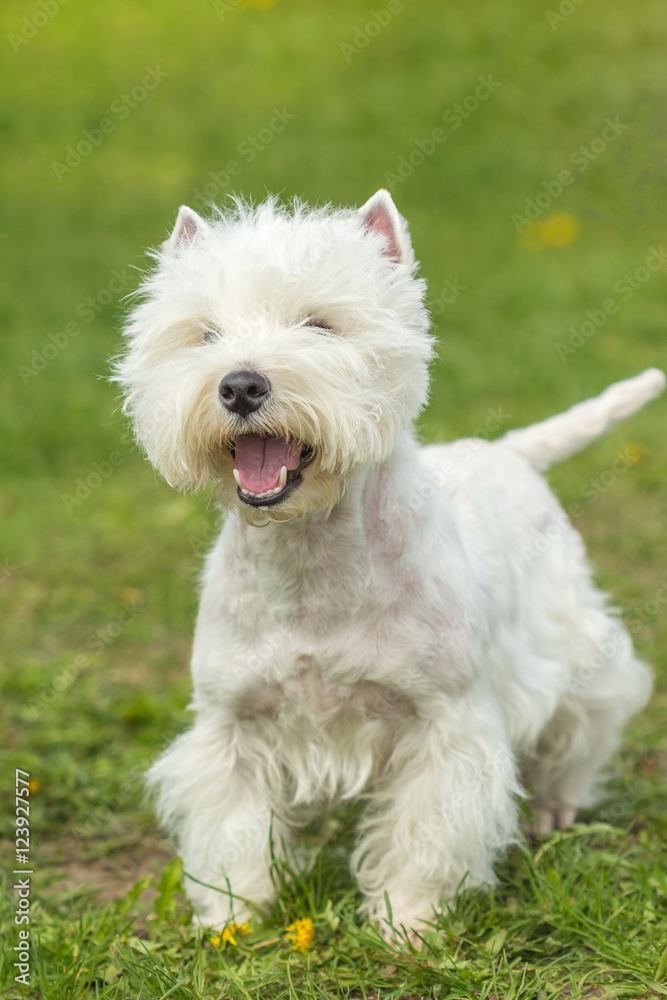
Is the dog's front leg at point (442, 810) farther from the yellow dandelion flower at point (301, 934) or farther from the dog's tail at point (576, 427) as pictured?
the dog's tail at point (576, 427)

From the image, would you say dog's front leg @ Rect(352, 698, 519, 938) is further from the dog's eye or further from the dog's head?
the dog's eye

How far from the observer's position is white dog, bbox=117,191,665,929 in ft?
9.25

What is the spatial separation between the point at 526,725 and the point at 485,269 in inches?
332

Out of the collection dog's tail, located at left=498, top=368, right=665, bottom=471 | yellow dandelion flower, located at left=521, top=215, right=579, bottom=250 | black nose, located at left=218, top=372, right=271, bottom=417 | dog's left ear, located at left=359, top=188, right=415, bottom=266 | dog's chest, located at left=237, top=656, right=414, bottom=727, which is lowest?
dog's chest, located at left=237, top=656, right=414, bottom=727

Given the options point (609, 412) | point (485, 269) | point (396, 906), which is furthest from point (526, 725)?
point (485, 269)

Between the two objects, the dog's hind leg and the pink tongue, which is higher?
the pink tongue

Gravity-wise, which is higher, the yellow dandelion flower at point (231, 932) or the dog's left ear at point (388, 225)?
the dog's left ear at point (388, 225)

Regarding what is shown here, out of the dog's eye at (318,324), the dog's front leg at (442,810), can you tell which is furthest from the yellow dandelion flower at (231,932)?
the dog's eye at (318,324)

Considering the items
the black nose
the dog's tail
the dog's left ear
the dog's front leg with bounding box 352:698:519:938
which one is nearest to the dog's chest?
the dog's front leg with bounding box 352:698:519:938

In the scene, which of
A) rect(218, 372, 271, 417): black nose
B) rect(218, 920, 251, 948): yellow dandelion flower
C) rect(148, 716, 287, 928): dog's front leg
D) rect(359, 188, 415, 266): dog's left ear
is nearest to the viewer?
rect(218, 372, 271, 417): black nose

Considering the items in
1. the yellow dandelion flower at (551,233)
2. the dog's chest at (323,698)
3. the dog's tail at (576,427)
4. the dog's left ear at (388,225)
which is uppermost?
the yellow dandelion flower at (551,233)

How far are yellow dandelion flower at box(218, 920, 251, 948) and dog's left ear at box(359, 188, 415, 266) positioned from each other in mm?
1958

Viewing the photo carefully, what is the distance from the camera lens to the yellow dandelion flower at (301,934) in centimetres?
318

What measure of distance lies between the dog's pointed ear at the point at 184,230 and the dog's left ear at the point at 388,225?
46cm
